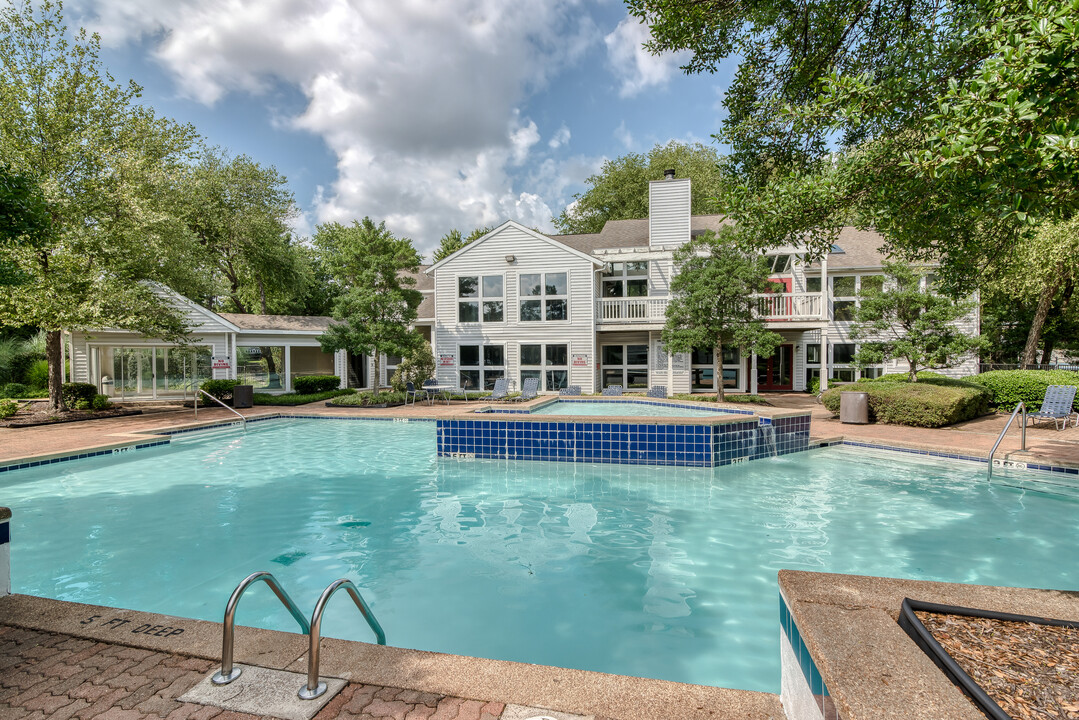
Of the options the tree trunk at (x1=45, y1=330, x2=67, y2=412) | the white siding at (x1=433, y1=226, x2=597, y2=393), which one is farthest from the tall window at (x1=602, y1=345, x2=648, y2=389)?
the tree trunk at (x1=45, y1=330, x2=67, y2=412)

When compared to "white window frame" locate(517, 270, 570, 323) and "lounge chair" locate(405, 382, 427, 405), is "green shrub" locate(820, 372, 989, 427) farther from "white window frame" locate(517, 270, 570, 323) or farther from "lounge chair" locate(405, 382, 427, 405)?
"lounge chair" locate(405, 382, 427, 405)

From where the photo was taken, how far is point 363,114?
46.3ft

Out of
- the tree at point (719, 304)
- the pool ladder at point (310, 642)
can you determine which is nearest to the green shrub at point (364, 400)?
the tree at point (719, 304)

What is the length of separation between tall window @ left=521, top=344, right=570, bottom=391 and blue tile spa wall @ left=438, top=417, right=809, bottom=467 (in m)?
9.37

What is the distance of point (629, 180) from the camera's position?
34125 millimetres

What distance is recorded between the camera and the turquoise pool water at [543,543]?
12.6 ft

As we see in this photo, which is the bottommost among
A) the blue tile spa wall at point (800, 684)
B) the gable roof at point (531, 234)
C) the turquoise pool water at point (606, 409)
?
the turquoise pool water at point (606, 409)

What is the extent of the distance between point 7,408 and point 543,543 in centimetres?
1626

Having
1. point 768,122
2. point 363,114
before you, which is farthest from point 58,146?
point 768,122

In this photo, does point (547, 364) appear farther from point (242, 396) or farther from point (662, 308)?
point (242, 396)

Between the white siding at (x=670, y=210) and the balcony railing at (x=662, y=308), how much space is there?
2.47 m

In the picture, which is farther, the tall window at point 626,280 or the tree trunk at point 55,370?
the tall window at point 626,280

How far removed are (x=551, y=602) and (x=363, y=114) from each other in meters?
14.3

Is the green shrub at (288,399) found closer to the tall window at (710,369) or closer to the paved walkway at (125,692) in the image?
the tall window at (710,369)
